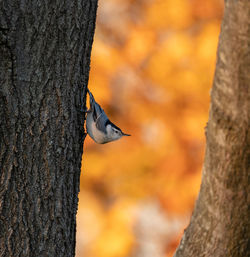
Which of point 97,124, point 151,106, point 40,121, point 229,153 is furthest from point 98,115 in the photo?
point 229,153

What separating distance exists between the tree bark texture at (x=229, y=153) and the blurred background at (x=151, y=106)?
145 inches

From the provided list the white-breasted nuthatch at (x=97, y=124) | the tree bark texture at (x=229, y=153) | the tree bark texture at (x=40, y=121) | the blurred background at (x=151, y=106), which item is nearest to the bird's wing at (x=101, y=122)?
the white-breasted nuthatch at (x=97, y=124)

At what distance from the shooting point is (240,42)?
1690 millimetres

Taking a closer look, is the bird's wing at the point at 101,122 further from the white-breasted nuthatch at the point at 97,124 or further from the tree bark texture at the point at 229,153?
the tree bark texture at the point at 229,153

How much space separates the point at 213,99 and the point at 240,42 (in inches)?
9.6

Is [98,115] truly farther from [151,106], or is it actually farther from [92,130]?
[151,106]

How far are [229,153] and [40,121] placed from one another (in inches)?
39.0

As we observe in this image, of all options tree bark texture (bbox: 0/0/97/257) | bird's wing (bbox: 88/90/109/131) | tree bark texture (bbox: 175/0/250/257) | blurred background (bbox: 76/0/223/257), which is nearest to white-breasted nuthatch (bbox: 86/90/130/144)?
bird's wing (bbox: 88/90/109/131)

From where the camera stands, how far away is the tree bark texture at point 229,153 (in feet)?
5.58

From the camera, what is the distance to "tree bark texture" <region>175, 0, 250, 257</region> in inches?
67.0

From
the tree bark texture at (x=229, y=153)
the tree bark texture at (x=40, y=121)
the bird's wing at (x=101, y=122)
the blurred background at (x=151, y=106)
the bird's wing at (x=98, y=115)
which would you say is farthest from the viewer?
the blurred background at (x=151, y=106)

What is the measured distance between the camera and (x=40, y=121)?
242cm

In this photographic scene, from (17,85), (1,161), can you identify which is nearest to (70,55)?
(17,85)

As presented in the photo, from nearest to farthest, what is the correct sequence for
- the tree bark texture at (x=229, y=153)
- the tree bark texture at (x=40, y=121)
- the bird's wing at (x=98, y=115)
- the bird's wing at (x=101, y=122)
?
the tree bark texture at (x=229, y=153) < the tree bark texture at (x=40, y=121) < the bird's wing at (x=98, y=115) < the bird's wing at (x=101, y=122)
